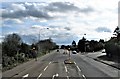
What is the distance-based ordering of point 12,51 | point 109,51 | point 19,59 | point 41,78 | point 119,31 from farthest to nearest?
point 119,31 < point 109,51 < point 12,51 < point 19,59 < point 41,78

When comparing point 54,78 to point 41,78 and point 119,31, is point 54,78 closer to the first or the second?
point 41,78

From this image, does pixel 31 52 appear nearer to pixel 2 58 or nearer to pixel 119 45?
pixel 119 45

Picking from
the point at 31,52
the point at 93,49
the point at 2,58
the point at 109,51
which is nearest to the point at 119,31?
the point at 109,51

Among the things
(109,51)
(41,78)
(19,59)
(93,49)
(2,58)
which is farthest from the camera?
(93,49)

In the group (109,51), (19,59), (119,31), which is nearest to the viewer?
(19,59)

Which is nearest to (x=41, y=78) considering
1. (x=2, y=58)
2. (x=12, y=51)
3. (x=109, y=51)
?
(x=2, y=58)

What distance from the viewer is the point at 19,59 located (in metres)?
59.1

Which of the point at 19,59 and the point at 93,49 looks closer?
the point at 19,59

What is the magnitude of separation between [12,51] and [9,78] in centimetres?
3881

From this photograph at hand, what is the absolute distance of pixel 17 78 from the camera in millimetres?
26750

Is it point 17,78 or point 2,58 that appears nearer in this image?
point 17,78

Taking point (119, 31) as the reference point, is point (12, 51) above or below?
below

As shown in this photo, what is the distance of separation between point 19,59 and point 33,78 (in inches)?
1298

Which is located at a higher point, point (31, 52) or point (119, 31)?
point (119, 31)
